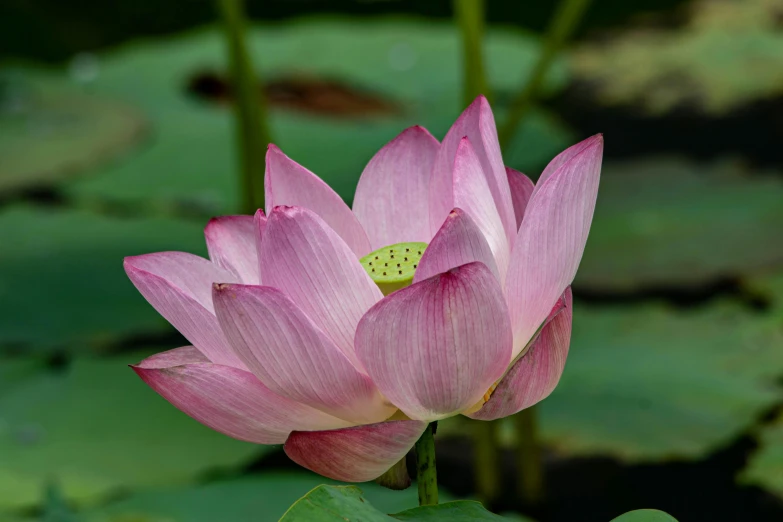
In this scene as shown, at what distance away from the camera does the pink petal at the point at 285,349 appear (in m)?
0.53

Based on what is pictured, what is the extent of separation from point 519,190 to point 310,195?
0.17m

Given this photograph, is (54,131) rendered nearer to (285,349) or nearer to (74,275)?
(74,275)

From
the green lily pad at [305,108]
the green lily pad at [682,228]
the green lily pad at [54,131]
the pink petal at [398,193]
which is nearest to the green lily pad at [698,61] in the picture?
the green lily pad at [305,108]

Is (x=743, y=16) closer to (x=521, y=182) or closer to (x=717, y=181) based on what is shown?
(x=717, y=181)

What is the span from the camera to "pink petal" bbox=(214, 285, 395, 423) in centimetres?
53

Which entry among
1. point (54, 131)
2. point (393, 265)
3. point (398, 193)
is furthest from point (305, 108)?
point (393, 265)

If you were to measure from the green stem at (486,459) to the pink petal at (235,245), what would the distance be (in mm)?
755

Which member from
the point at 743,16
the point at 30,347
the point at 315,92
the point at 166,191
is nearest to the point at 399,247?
the point at 30,347

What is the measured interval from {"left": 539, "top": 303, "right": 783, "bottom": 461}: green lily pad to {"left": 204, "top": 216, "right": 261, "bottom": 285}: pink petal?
85cm

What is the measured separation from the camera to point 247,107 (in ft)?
4.99

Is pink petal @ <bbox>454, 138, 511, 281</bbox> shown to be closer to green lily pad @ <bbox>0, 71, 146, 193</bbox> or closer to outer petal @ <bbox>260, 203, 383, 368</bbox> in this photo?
outer petal @ <bbox>260, 203, 383, 368</bbox>

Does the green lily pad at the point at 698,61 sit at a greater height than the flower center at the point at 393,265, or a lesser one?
greater

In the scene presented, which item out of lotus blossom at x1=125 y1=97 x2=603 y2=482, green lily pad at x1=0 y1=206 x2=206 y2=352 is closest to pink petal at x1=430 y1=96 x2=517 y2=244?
lotus blossom at x1=125 y1=97 x2=603 y2=482

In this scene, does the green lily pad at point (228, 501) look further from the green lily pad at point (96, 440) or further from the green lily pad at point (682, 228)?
the green lily pad at point (682, 228)
